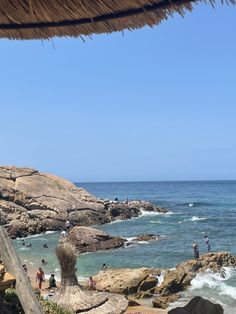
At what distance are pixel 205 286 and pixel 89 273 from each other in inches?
296

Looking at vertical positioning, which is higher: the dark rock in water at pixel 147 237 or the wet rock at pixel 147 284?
the wet rock at pixel 147 284

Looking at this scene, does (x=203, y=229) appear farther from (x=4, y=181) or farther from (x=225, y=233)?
(x=4, y=181)

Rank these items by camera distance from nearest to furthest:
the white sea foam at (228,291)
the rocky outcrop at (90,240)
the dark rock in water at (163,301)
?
the dark rock in water at (163,301)
the white sea foam at (228,291)
the rocky outcrop at (90,240)

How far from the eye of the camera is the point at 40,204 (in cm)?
4478

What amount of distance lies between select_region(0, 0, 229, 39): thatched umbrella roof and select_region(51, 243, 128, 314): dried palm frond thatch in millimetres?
6726

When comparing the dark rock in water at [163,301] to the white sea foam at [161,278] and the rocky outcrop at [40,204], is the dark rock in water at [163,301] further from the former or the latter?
the rocky outcrop at [40,204]

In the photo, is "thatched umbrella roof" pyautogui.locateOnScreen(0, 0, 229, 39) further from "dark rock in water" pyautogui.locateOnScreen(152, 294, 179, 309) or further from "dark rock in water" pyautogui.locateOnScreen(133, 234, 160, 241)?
"dark rock in water" pyautogui.locateOnScreen(133, 234, 160, 241)

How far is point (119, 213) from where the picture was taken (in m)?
56.1

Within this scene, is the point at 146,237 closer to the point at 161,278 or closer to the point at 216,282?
the point at 216,282

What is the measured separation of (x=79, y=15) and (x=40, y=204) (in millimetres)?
42748

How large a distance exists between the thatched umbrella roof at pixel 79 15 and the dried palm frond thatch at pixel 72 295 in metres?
6.73

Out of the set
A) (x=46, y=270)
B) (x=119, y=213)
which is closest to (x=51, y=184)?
(x=119, y=213)

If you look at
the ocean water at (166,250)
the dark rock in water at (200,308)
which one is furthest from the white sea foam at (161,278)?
the dark rock in water at (200,308)

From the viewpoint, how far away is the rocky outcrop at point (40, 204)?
42.5 m
